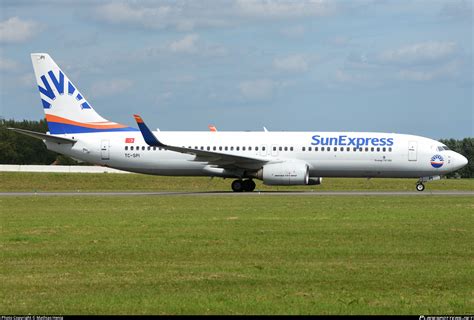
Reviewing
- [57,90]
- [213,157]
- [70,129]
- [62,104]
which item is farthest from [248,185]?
[57,90]

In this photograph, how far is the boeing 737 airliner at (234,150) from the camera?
4593 centimetres

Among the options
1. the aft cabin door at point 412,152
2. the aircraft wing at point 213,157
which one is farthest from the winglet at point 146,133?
the aft cabin door at point 412,152

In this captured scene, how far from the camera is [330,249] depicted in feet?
59.5

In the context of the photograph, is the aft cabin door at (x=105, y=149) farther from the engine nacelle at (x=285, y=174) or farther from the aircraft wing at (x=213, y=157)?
the engine nacelle at (x=285, y=174)

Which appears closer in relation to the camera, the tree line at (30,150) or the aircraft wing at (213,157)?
the aircraft wing at (213,157)

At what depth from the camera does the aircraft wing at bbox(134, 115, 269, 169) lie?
43616 millimetres

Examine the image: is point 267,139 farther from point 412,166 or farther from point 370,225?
point 370,225

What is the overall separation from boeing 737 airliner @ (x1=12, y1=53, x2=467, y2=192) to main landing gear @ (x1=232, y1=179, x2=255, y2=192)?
5 cm

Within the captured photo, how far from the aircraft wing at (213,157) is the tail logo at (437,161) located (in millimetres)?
8652

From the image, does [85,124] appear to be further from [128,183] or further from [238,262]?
[238,262]

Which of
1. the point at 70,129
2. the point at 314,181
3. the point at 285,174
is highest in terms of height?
the point at 70,129

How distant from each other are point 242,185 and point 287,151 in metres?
2.99

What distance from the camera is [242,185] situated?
1857 inches

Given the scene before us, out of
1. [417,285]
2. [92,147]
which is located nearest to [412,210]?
[417,285]
